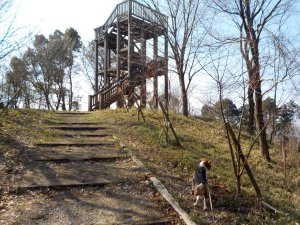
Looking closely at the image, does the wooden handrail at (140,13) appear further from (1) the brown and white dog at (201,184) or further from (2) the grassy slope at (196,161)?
(1) the brown and white dog at (201,184)

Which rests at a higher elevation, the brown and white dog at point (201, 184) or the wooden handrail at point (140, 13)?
the wooden handrail at point (140, 13)

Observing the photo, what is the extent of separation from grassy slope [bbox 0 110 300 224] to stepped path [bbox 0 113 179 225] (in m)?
0.55

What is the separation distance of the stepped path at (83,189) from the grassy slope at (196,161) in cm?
55

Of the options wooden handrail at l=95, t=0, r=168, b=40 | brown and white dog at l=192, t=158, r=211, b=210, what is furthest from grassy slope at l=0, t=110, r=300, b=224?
wooden handrail at l=95, t=0, r=168, b=40

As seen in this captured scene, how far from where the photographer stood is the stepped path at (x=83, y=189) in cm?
481

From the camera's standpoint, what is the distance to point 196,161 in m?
7.75

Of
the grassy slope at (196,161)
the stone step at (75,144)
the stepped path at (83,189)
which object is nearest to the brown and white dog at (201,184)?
the grassy slope at (196,161)

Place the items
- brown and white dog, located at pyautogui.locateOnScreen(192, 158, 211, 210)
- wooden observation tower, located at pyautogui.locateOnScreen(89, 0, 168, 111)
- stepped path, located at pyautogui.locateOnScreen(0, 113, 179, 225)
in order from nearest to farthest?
stepped path, located at pyautogui.locateOnScreen(0, 113, 179, 225) < brown and white dog, located at pyautogui.locateOnScreen(192, 158, 211, 210) < wooden observation tower, located at pyautogui.locateOnScreen(89, 0, 168, 111)

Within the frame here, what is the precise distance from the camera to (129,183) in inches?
244

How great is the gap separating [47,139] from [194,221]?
18.7 ft

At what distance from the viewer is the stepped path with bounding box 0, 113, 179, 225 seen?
481 centimetres

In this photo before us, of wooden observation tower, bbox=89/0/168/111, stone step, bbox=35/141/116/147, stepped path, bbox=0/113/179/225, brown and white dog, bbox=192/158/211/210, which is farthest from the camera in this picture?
wooden observation tower, bbox=89/0/168/111

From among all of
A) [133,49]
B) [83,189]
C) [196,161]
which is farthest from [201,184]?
[133,49]

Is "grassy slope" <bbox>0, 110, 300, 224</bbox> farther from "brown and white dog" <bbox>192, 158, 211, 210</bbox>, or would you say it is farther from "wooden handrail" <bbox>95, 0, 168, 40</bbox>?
"wooden handrail" <bbox>95, 0, 168, 40</bbox>
